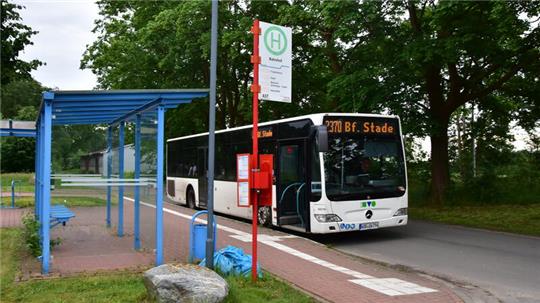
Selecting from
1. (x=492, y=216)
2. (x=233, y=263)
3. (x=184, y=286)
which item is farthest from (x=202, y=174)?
(x=184, y=286)

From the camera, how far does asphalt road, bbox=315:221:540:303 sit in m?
8.00

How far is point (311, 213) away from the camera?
1133 cm

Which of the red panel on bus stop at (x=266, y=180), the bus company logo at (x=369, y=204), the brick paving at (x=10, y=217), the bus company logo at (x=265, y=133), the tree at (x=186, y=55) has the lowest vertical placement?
the brick paving at (x=10, y=217)

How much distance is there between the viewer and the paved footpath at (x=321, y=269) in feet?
23.1

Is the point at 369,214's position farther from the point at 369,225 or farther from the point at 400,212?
the point at 400,212

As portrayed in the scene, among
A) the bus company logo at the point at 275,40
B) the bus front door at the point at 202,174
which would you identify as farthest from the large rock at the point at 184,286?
the bus front door at the point at 202,174

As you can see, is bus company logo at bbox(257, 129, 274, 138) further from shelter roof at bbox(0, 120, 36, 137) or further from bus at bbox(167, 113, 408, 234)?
shelter roof at bbox(0, 120, 36, 137)

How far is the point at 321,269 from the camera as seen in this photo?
866cm

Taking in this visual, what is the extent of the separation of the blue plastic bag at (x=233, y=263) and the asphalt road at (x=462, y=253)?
3.14 m

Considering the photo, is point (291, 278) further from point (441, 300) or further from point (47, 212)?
point (47, 212)

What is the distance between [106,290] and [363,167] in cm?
656

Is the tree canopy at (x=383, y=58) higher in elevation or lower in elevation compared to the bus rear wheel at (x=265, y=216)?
higher

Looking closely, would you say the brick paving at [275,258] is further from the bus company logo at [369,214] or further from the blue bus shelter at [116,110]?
the bus company logo at [369,214]

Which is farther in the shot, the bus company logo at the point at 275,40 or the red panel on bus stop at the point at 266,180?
the bus company logo at the point at 275,40
